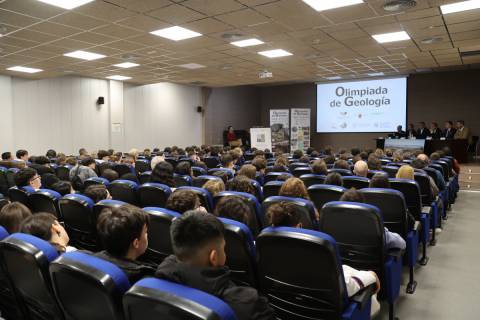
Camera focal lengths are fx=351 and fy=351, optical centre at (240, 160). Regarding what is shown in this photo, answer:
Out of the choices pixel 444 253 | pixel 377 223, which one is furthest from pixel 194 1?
pixel 444 253

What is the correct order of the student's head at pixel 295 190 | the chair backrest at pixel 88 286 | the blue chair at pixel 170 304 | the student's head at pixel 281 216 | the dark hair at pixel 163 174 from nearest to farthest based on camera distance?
the blue chair at pixel 170 304 < the chair backrest at pixel 88 286 < the student's head at pixel 281 216 < the student's head at pixel 295 190 < the dark hair at pixel 163 174

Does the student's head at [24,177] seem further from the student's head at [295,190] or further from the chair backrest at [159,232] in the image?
the student's head at [295,190]

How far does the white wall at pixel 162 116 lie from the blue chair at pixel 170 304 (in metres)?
12.9

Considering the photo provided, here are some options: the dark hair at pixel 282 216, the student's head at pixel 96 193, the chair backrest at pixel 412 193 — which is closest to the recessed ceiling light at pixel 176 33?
the student's head at pixel 96 193

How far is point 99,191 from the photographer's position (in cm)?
342

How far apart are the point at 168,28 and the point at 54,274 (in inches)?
218

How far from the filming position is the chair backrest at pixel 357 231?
2.36 metres

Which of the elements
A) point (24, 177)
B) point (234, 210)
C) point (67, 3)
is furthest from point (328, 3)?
point (24, 177)

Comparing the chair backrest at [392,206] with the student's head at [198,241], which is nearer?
the student's head at [198,241]

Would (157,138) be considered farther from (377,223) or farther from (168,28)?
(377,223)

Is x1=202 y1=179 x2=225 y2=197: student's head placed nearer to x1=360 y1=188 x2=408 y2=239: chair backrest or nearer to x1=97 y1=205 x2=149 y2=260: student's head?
x1=360 y1=188 x2=408 y2=239: chair backrest

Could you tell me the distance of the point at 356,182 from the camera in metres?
4.25

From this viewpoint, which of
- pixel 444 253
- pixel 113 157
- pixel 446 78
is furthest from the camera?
pixel 446 78

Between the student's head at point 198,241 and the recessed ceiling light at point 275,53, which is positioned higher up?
the recessed ceiling light at point 275,53
